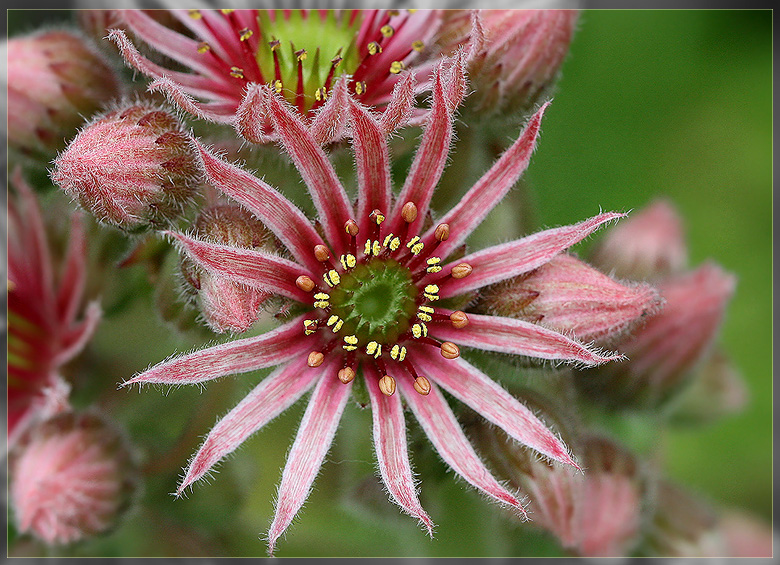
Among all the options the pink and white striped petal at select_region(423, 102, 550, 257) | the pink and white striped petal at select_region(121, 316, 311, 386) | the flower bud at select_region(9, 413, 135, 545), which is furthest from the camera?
the flower bud at select_region(9, 413, 135, 545)

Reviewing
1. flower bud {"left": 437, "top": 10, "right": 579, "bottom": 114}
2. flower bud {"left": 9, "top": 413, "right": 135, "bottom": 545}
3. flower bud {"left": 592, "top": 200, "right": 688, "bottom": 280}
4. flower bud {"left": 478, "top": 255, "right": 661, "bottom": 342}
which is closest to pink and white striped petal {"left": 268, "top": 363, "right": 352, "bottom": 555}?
flower bud {"left": 478, "top": 255, "right": 661, "bottom": 342}

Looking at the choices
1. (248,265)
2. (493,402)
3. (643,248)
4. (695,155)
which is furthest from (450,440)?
(695,155)

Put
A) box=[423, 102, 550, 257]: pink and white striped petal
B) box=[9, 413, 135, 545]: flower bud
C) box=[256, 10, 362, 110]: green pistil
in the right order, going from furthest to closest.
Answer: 1. box=[256, 10, 362, 110]: green pistil
2. box=[9, 413, 135, 545]: flower bud
3. box=[423, 102, 550, 257]: pink and white striped petal

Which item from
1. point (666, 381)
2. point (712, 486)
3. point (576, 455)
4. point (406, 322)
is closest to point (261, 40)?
point (406, 322)

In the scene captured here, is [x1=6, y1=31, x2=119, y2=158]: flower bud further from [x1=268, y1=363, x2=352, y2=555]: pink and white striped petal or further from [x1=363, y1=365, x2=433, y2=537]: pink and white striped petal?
[x1=363, y1=365, x2=433, y2=537]: pink and white striped petal

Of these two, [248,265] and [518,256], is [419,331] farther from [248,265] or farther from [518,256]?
[248,265]
